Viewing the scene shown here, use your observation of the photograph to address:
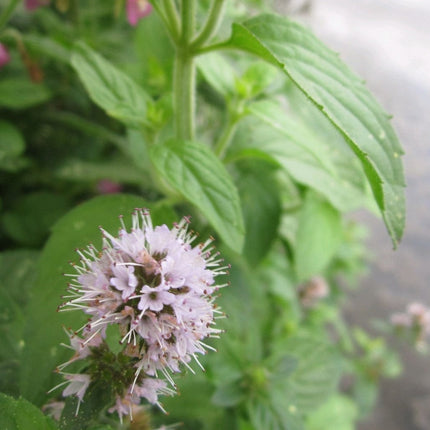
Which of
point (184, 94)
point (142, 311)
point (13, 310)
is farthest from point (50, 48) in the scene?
point (142, 311)

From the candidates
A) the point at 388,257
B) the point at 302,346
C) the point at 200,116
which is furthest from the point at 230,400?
the point at 388,257

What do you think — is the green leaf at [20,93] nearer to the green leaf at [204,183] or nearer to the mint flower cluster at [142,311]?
the green leaf at [204,183]

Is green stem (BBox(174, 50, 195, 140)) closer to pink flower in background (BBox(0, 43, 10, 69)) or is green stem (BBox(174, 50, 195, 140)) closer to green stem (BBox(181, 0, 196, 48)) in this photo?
green stem (BBox(181, 0, 196, 48))

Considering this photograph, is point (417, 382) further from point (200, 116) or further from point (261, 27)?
point (261, 27)

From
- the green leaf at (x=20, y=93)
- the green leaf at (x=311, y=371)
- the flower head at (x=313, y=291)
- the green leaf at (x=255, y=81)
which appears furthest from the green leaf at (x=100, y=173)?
the flower head at (x=313, y=291)

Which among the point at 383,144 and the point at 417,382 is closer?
the point at 383,144
